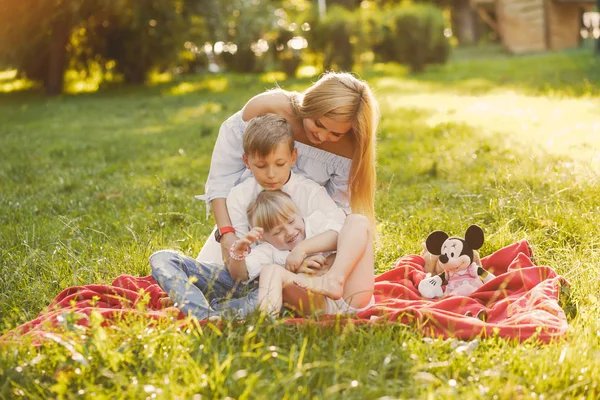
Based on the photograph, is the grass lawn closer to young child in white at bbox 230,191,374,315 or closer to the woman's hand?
young child in white at bbox 230,191,374,315

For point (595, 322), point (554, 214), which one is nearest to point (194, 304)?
point (595, 322)

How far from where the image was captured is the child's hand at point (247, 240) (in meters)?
3.30

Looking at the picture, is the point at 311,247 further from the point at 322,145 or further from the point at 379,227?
the point at 379,227

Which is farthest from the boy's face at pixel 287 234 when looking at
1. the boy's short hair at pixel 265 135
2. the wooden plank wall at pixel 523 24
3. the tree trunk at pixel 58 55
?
the wooden plank wall at pixel 523 24

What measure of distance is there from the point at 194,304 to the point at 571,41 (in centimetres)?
2104

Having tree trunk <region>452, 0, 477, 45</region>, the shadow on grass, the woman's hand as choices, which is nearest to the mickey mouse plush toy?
the woman's hand

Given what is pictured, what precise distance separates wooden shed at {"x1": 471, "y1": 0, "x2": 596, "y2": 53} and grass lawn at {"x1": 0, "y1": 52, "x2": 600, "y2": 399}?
33.8 ft

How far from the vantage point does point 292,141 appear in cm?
369

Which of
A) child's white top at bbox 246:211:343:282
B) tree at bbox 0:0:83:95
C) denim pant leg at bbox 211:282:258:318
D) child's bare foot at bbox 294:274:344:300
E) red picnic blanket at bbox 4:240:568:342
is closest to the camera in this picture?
red picnic blanket at bbox 4:240:568:342

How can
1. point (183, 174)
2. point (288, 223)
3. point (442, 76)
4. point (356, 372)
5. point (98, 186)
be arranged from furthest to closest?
point (442, 76)
point (183, 174)
point (98, 186)
point (288, 223)
point (356, 372)

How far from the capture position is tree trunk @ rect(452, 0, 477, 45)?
29.2 m

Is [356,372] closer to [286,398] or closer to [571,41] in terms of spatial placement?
[286,398]

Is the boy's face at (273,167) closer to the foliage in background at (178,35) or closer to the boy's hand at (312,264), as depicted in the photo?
the boy's hand at (312,264)

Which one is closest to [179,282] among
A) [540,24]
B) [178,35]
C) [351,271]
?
[351,271]
